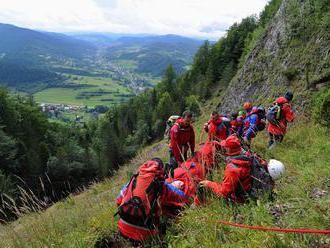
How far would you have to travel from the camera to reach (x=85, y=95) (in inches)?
6683

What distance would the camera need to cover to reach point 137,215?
3.83 metres

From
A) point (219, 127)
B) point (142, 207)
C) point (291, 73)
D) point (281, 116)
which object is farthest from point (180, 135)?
point (291, 73)

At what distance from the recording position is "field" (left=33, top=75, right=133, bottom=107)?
152 metres

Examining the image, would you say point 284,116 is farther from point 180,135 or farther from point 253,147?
point 180,135

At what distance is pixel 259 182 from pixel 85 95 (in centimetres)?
17321

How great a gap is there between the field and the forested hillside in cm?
10351

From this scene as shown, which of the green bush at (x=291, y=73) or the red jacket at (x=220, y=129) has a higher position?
the green bush at (x=291, y=73)

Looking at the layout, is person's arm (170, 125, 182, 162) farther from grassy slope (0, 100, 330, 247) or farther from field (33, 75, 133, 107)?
field (33, 75, 133, 107)

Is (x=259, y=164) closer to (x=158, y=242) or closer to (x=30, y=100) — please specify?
(x=158, y=242)

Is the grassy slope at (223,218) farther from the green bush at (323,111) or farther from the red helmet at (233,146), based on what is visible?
the green bush at (323,111)

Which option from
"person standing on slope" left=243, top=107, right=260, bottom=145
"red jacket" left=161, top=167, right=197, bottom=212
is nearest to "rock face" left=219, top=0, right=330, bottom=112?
"person standing on slope" left=243, top=107, right=260, bottom=145

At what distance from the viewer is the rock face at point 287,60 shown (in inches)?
520

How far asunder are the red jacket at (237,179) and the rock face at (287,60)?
31.5 ft

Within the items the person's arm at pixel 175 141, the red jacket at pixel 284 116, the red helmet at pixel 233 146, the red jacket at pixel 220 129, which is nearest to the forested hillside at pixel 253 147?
the red jacket at pixel 284 116
